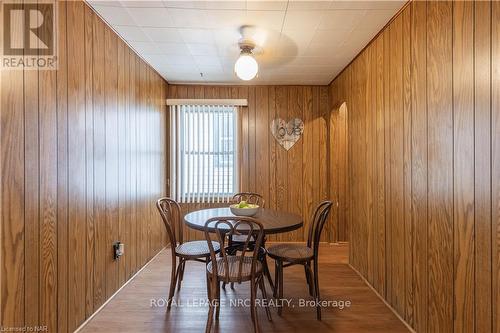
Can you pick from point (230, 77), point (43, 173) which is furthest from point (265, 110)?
point (43, 173)

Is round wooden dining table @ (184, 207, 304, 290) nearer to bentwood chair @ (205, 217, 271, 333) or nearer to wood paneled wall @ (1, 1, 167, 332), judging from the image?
bentwood chair @ (205, 217, 271, 333)

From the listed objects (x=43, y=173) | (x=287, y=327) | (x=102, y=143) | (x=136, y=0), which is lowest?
(x=287, y=327)

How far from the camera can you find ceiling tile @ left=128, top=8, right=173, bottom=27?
2.20 m

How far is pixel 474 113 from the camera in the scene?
1438 mm

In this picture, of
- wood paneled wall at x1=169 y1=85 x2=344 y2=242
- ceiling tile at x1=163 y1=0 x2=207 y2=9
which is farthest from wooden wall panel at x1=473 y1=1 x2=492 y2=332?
wood paneled wall at x1=169 y1=85 x2=344 y2=242

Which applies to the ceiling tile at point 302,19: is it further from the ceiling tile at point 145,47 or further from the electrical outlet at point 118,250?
the electrical outlet at point 118,250

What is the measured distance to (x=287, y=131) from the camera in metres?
4.36

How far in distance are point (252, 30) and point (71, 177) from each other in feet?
6.27

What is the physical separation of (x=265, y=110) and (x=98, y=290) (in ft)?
10.5

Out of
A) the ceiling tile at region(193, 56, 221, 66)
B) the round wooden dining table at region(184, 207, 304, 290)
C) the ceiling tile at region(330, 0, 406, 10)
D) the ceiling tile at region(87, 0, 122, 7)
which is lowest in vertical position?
the round wooden dining table at region(184, 207, 304, 290)

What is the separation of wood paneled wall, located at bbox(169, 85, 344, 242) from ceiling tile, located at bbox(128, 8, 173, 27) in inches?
77.1

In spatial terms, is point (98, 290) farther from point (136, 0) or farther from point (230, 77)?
point (230, 77)

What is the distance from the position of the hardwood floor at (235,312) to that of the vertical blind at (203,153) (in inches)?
60.1

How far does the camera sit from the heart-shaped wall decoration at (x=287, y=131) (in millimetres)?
4359
